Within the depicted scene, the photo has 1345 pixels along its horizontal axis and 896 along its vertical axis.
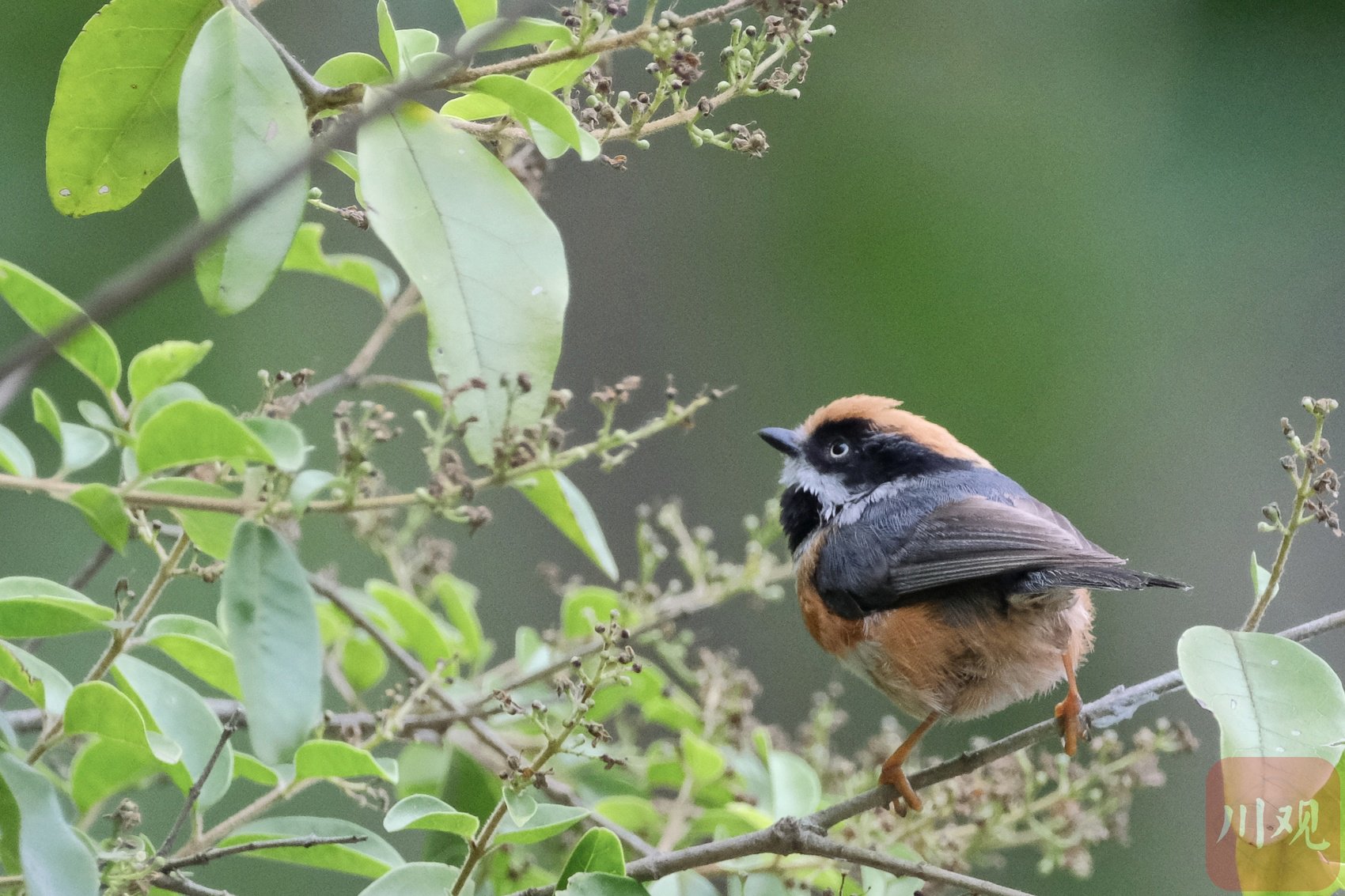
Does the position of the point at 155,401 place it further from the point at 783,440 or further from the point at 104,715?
the point at 783,440

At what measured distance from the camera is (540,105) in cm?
151

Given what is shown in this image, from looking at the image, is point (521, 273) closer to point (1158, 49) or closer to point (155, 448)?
point (155, 448)

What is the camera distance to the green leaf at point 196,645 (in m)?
1.78

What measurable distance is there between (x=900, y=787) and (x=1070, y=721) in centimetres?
34

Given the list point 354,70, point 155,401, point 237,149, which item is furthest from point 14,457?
point 354,70

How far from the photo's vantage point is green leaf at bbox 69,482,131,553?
140 cm

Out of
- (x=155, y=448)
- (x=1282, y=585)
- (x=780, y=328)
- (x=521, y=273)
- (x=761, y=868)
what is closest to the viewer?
(x=155, y=448)

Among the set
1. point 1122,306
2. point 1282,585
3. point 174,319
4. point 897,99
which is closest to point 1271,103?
point 1122,306

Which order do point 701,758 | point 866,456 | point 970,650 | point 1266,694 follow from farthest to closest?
point 866,456 < point 970,650 < point 701,758 < point 1266,694

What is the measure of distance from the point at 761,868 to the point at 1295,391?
17.3ft

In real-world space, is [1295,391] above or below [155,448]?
below

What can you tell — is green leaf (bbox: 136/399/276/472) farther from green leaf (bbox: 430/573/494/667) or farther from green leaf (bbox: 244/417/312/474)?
green leaf (bbox: 430/573/494/667)

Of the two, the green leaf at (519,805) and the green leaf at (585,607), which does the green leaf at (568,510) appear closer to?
the green leaf at (519,805)

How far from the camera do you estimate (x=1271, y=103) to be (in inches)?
264
